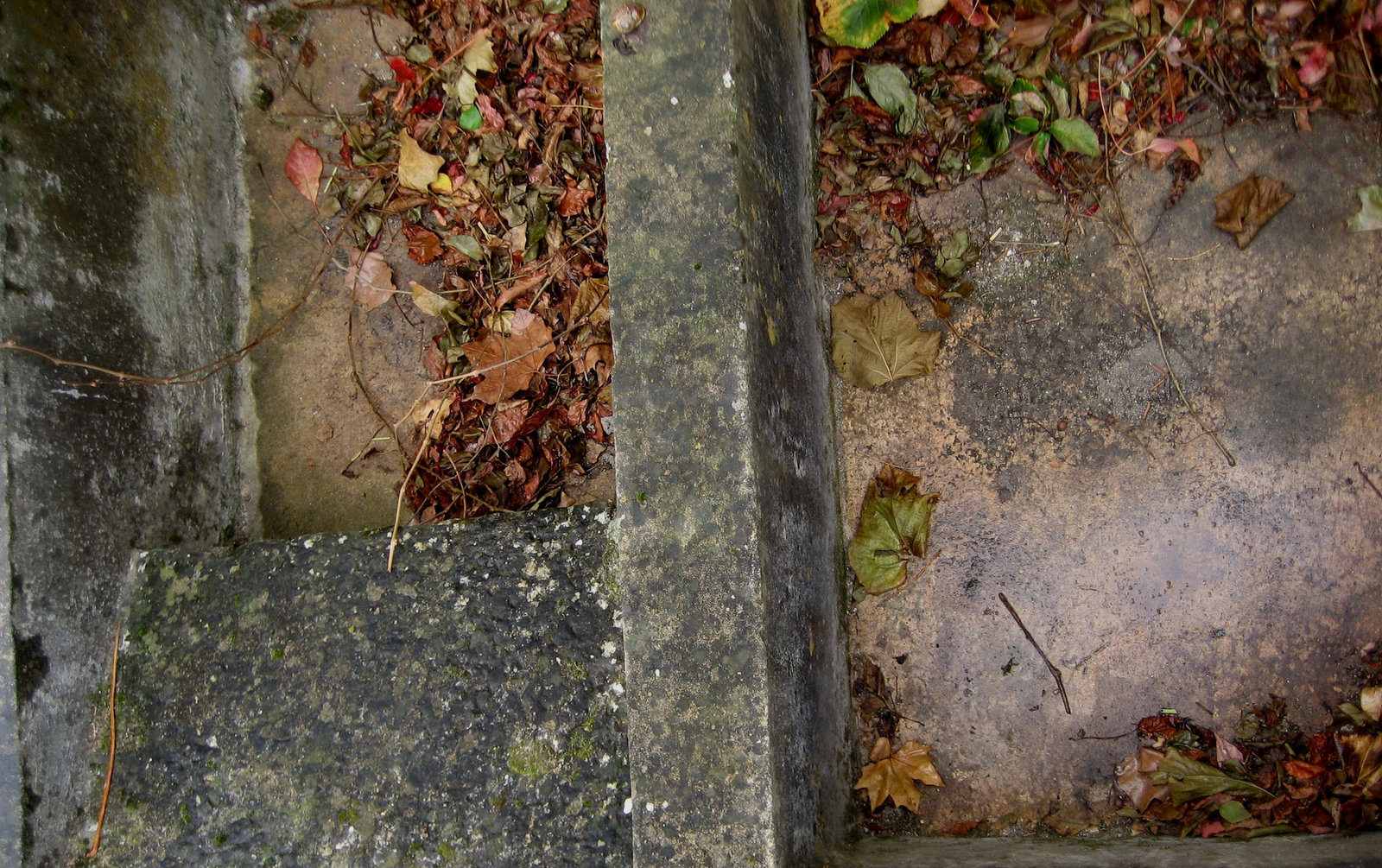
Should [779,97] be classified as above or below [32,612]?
above

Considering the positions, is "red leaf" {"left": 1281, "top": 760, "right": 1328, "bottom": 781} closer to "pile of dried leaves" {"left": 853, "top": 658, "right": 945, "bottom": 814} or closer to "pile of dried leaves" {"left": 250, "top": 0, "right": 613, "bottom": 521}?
"pile of dried leaves" {"left": 853, "top": 658, "right": 945, "bottom": 814}

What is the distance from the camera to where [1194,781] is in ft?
6.27

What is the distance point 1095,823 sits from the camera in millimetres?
1944

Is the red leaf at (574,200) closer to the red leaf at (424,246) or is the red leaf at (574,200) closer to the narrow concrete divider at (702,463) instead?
→ the red leaf at (424,246)

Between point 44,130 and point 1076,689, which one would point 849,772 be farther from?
point 44,130

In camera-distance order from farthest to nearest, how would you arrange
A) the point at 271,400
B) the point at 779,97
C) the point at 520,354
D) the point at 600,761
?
the point at 271,400
the point at 520,354
the point at 779,97
the point at 600,761

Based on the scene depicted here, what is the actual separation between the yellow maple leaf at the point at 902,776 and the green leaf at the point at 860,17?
75.0 inches

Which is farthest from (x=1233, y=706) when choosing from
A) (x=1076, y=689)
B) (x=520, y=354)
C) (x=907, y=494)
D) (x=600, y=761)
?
(x=520, y=354)

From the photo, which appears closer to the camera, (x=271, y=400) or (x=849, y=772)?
(x=849, y=772)

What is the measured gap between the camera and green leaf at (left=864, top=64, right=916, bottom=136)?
2082 mm

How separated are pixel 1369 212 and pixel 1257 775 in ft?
4.92

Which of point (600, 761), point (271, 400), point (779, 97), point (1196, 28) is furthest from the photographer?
point (271, 400)

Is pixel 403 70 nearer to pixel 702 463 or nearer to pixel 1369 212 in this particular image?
pixel 702 463

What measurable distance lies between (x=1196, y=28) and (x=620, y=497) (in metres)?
2.02
